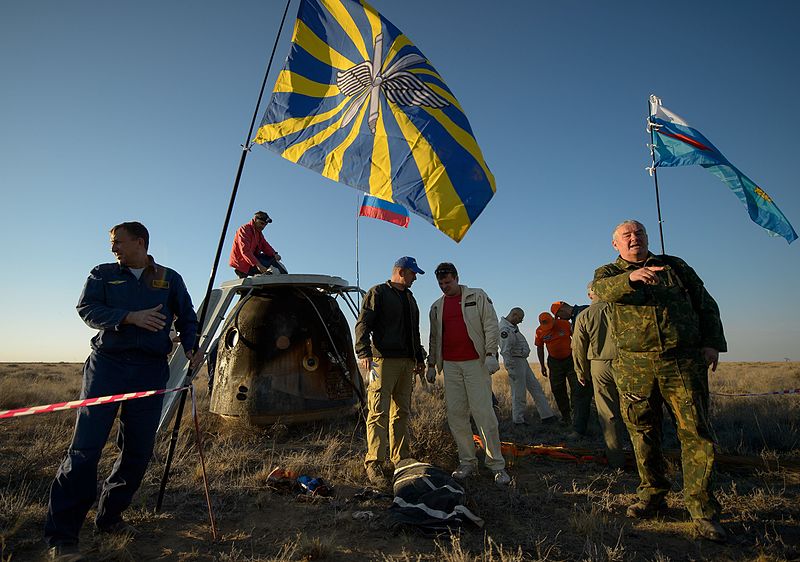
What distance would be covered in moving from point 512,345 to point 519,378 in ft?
2.12

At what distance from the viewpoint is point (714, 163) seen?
7086 millimetres

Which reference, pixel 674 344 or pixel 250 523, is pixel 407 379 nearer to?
pixel 250 523

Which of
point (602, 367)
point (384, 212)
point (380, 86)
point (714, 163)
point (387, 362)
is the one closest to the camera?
point (387, 362)

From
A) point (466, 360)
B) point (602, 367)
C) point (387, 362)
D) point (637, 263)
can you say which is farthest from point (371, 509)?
point (602, 367)

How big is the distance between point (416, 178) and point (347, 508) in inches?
129

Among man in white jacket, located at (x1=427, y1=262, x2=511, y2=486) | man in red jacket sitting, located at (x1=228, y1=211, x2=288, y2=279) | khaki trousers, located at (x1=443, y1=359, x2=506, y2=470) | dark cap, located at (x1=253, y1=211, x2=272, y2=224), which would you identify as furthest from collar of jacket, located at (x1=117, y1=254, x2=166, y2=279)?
dark cap, located at (x1=253, y1=211, x2=272, y2=224)

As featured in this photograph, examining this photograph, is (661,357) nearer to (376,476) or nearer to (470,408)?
(470,408)

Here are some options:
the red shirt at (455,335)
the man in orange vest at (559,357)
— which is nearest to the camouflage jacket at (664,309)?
the red shirt at (455,335)

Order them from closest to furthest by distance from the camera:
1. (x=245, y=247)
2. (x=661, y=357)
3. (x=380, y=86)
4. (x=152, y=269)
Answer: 1. (x=661, y=357)
2. (x=152, y=269)
3. (x=380, y=86)
4. (x=245, y=247)

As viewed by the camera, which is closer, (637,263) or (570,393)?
(637,263)

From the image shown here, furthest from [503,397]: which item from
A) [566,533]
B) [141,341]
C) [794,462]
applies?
[141,341]

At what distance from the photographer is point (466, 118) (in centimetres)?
521

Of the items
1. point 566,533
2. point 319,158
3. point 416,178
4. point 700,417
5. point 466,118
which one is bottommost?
point 566,533

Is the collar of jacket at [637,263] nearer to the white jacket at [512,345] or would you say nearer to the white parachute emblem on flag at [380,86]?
the white parachute emblem on flag at [380,86]
